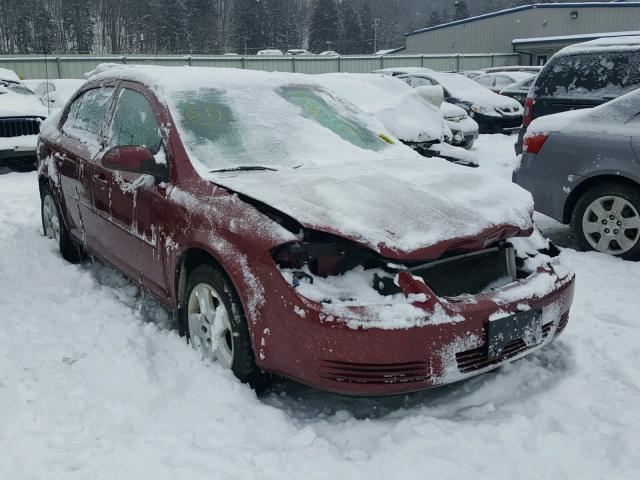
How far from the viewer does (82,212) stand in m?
4.45

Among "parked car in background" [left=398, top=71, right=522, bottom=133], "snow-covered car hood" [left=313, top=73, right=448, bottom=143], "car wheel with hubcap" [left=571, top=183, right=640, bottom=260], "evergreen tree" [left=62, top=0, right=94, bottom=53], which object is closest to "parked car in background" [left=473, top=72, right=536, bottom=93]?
"parked car in background" [left=398, top=71, right=522, bottom=133]

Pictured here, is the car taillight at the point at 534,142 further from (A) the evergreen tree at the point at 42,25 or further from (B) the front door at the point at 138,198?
(A) the evergreen tree at the point at 42,25

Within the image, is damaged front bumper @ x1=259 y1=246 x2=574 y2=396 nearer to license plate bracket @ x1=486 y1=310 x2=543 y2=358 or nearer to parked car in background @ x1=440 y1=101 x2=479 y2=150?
license plate bracket @ x1=486 y1=310 x2=543 y2=358

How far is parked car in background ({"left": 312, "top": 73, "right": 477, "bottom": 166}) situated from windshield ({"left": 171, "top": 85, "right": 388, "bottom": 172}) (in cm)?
359

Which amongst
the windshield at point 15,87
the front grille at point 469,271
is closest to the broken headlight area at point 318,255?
the front grille at point 469,271

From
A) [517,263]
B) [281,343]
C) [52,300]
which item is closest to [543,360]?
[517,263]

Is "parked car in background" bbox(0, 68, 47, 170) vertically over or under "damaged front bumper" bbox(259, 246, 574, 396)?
over

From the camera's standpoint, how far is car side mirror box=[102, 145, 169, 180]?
330cm

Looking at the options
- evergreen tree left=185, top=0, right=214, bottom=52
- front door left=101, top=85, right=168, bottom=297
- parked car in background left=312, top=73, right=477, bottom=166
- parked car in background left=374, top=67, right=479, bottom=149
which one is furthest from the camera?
evergreen tree left=185, top=0, right=214, bottom=52

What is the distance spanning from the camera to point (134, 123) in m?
3.85

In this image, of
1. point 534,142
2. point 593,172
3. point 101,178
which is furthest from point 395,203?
point 534,142

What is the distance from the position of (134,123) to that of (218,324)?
1.57m

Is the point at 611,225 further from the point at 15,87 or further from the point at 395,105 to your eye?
the point at 15,87

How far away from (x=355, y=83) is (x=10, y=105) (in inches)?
215
